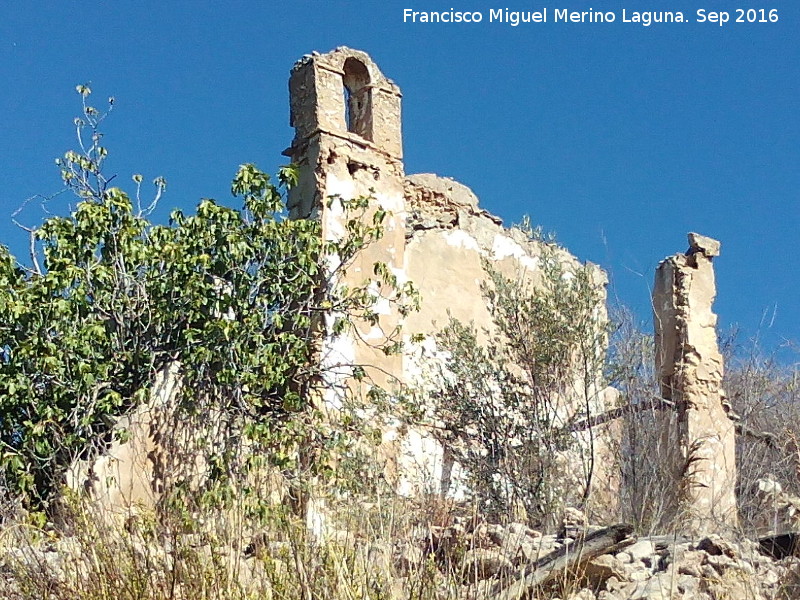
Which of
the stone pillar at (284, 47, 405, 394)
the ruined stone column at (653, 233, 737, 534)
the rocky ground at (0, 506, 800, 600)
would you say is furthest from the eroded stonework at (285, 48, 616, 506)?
the rocky ground at (0, 506, 800, 600)

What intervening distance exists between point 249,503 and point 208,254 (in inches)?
159

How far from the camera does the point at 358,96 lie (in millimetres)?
12531

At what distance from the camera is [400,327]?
11.0m

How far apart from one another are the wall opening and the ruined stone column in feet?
11.2

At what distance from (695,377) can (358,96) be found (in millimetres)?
4332

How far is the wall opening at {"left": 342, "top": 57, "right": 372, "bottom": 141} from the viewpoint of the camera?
12.3m

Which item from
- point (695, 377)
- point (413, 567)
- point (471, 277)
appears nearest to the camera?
point (413, 567)

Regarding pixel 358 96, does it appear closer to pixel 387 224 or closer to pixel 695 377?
pixel 387 224

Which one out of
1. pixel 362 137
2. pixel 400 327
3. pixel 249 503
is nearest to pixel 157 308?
pixel 400 327

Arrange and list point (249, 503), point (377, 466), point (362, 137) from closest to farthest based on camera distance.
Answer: point (249, 503)
point (377, 466)
point (362, 137)

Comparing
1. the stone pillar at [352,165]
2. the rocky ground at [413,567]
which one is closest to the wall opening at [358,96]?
the stone pillar at [352,165]

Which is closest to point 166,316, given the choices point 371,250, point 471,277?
point 371,250

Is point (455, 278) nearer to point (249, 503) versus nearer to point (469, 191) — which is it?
point (469, 191)

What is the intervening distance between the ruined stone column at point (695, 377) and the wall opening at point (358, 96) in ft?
11.2
